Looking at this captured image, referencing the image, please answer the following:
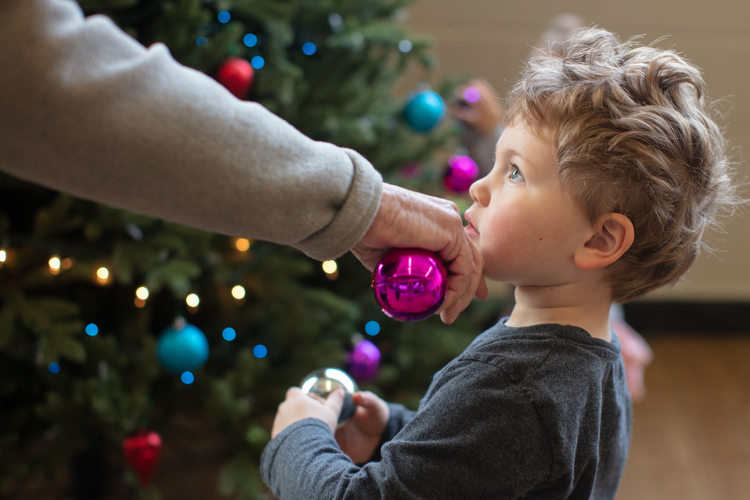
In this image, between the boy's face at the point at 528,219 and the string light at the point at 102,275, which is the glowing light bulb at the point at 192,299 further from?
the boy's face at the point at 528,219

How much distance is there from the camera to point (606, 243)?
66cm

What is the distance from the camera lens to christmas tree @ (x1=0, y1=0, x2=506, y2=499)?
4.05ft

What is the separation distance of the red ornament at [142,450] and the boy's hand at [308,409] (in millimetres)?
657

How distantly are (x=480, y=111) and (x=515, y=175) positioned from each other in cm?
106

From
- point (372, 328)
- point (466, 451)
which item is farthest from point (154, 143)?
point (372, 328)

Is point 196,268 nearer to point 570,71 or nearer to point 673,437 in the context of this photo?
point 570,71

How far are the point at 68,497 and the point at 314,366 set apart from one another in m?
0.74

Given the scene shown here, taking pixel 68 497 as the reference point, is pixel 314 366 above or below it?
above

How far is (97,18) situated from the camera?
0.63 m

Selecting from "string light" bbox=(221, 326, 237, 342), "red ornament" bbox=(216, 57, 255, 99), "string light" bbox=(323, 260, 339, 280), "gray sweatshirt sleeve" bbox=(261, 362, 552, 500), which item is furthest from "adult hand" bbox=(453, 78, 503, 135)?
"gray sweatshirt sleeve" bbox=(261, 362, 552, 500)

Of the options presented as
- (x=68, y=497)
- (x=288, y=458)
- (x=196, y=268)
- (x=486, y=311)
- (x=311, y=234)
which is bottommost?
(x=68, y=497)

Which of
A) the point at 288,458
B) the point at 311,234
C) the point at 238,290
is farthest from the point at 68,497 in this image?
the point at 311,234

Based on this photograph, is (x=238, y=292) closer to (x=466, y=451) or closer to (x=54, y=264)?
(x=54, y=264)

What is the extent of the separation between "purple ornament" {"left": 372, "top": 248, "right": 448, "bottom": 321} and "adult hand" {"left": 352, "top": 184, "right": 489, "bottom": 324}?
2cm
